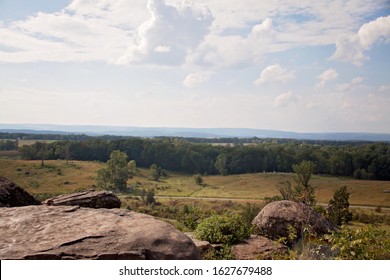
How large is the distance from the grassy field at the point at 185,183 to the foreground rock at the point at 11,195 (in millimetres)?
34063

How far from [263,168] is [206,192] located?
13.9m

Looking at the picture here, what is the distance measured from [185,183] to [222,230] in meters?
→ 60.5

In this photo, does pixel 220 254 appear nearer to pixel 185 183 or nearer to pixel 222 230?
pixel 222 230

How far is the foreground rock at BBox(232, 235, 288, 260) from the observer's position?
845cm

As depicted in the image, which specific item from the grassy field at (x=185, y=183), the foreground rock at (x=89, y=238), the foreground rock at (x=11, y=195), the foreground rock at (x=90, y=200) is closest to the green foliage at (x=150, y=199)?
the grassy field at (x=185, y=183)

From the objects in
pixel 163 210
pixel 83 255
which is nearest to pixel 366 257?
pixel 83 255

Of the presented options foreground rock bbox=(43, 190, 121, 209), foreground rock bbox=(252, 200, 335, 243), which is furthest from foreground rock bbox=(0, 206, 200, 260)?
foreground rock bbox=(252, 200, 335, 243)

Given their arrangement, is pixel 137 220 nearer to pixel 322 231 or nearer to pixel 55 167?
pixel 322 231

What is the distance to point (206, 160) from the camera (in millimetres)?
77312

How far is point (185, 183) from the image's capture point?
69.3 meters

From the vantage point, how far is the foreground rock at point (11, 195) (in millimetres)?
7692

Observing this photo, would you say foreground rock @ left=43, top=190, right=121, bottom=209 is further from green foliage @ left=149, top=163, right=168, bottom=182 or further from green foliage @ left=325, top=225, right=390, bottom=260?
green foliage @ left=149, top=163, right=168, bottom=182

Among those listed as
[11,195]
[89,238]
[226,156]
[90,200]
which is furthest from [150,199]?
[89,238]

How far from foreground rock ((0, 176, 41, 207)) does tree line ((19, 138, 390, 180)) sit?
38589 millimetres
